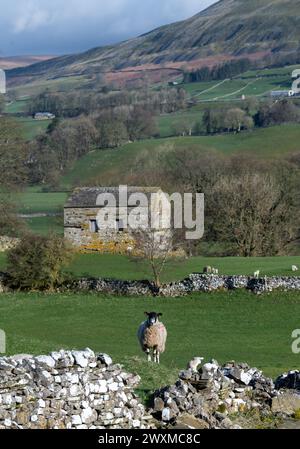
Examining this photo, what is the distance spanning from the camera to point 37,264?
47125 mm

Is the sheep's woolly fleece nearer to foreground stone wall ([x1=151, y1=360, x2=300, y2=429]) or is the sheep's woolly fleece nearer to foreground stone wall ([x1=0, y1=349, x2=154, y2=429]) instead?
foreground stone wall ([x1=151, y1=360, x2=300, y2=429])

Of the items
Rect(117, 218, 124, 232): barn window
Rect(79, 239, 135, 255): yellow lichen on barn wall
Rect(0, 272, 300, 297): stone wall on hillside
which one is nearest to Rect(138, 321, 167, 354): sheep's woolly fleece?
Rect(0, 272, 300, 297): stone wall on hillside

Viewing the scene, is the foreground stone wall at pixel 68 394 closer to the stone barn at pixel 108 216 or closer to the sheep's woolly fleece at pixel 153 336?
the sheep's woolly fleece at pixel 153 336

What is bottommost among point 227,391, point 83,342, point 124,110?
point 83,342

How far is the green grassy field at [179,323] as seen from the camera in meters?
32.7

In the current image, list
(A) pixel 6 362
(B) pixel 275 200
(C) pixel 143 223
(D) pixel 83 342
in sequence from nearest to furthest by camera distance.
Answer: (A) pixel 6 362 → (D) pixel 83 342 → (C) pixel 143 223 → (B) pixel 275 200

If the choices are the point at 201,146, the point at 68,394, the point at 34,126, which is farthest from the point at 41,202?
the point at 68,394

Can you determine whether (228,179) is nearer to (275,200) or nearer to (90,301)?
(275,200)

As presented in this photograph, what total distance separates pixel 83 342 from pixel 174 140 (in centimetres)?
9427

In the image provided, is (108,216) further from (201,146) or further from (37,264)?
(201,146)

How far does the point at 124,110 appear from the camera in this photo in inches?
6486

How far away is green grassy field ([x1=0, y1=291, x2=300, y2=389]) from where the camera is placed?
107 feet

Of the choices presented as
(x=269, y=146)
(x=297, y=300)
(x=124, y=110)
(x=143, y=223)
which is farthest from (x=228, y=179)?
(x=124, y=110)

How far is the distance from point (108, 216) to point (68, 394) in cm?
4612
